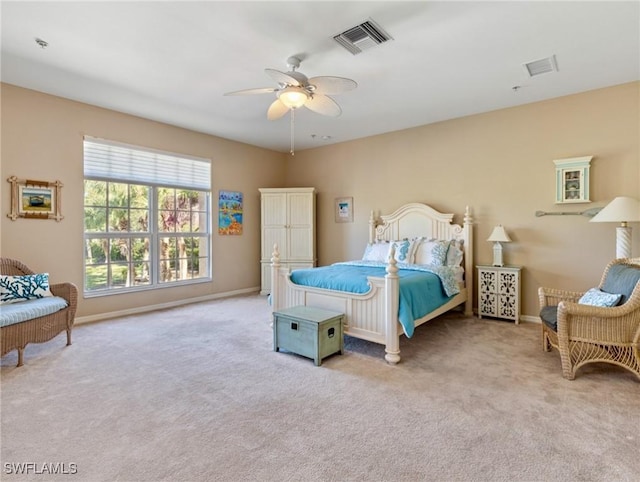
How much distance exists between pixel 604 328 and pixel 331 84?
2817 mm

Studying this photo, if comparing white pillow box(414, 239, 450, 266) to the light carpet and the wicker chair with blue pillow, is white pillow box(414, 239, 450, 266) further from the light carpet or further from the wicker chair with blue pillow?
the wicker chair with blue pillow

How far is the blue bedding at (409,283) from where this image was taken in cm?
310

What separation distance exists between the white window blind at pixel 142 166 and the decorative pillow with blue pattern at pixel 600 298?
17.1ft

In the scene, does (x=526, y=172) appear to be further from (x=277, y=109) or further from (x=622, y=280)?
(x=277, y=109)

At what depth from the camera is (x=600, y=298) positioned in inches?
108

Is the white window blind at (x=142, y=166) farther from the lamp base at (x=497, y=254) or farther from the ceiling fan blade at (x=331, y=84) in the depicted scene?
the lamp base at (x=497, y=254)

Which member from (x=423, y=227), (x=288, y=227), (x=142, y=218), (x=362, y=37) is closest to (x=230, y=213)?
(x=288, y=227)

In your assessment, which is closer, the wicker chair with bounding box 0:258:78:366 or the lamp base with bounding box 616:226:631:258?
the wicker chair with bounding box 0:258:78:366

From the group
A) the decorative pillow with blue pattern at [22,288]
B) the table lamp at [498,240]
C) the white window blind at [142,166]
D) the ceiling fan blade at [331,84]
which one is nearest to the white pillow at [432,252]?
the table lamp at [498,240]

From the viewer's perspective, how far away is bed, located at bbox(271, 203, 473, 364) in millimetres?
3021

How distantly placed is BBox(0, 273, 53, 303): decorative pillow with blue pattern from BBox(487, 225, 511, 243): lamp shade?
5068mm
